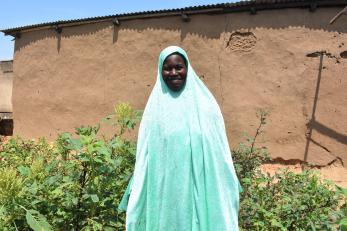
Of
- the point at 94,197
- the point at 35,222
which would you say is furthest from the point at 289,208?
the point at 35,222

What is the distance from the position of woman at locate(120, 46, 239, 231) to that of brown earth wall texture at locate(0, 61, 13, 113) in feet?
36.5

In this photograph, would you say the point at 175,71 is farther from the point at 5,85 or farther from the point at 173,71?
the point at 5,85

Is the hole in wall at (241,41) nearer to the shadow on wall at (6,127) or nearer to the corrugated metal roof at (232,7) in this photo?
the corrugated metal roof at (232,7)

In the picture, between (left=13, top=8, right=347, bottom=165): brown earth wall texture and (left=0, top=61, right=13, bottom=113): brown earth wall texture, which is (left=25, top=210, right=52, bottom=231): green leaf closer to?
(left=13, top=8, right=347, bottom=165): brown earth wall texture

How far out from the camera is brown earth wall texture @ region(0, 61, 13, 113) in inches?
493

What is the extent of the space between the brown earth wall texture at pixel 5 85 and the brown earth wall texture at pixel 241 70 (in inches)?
156

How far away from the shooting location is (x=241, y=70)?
7.09m

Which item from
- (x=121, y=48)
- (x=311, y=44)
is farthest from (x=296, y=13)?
(x=121, y=48)

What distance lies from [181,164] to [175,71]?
52cm

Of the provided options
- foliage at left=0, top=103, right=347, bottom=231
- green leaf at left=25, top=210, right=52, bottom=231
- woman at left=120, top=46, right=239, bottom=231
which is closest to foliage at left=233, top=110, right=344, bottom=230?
foliage at left=0, top=103, right=347, bottom=231

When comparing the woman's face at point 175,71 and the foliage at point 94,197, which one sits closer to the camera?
the woman's face at point 175,71

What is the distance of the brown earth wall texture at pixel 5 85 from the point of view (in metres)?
12.5

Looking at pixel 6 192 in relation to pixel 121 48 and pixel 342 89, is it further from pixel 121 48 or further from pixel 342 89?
pixel 121 48

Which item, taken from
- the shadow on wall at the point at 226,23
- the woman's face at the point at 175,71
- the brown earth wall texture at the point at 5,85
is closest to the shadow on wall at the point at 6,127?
the brown earth wall texture at the point at 5,85
